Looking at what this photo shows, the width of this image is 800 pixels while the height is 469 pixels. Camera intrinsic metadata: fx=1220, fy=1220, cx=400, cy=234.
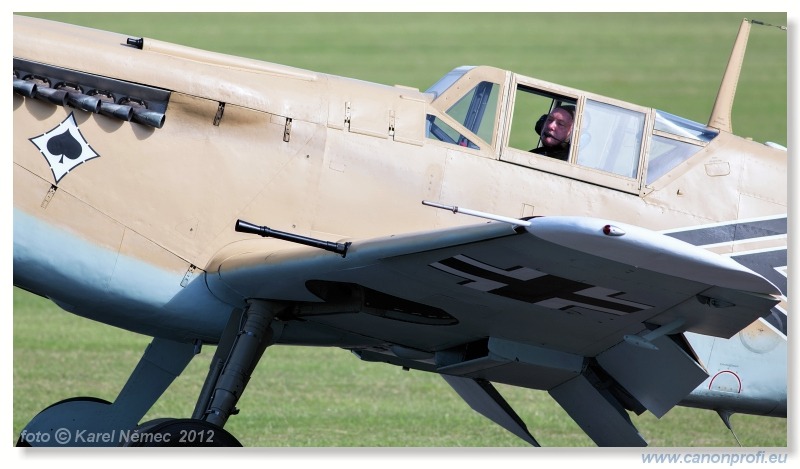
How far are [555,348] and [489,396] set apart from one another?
116 centimetres

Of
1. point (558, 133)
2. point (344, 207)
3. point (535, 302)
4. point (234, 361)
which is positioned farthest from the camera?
point (558, 133)

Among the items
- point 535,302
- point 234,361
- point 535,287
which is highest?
point 535,287

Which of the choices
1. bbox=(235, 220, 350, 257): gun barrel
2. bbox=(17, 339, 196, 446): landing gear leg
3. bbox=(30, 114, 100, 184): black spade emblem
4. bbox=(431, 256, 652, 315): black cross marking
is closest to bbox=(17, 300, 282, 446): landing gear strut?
bbox=(17, 339, 196, 446): landing gear leg

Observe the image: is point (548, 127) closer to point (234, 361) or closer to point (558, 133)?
point (558, 133)

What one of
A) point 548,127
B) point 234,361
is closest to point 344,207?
point 234,361

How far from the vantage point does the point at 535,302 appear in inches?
225

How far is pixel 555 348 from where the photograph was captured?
630cm

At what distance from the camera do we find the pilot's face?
661 cm

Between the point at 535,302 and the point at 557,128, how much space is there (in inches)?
51.3

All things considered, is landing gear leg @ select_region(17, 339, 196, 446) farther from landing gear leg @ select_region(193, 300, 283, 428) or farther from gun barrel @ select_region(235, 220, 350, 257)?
gun barrel @ select_region(235, 220, 350, 257)

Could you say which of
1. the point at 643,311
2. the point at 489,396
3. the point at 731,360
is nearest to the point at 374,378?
the point at 489,396

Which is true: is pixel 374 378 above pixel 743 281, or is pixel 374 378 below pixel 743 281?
below

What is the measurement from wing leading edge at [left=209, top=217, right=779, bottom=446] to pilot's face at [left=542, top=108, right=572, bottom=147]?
114cm

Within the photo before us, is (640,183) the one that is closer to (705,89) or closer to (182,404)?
(182,404)
